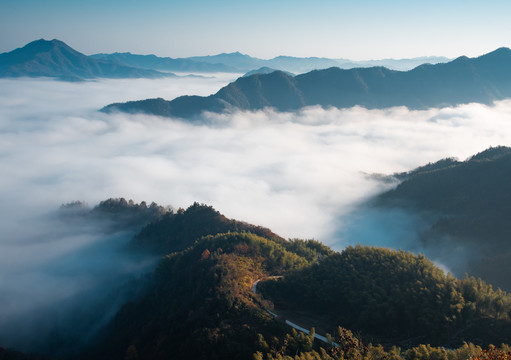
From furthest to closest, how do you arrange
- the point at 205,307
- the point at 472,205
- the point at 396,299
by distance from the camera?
the point at 472,205, the point at 205,307, the point at 396,299

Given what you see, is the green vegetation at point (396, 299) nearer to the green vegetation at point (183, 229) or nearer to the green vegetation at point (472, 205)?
the green vegetation at point (183, 229)

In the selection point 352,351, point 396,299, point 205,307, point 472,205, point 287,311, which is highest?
point 352,351

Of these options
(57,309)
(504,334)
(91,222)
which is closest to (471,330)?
(504,334)

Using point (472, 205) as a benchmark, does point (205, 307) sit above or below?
above

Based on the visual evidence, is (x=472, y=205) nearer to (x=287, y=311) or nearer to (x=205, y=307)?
(x=287, y=311)

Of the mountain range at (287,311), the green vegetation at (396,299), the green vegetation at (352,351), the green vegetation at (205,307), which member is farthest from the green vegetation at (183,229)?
the green vegetation at (352,351)

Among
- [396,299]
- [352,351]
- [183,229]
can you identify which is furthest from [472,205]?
[352,351]

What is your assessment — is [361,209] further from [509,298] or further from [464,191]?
[509,298]

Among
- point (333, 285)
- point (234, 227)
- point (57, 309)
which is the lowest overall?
point (57, 309)

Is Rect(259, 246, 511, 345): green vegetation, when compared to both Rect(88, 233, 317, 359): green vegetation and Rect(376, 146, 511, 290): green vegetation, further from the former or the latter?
Rect(376, 146, 511, 290): green vegetation

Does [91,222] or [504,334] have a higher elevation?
[504,334]

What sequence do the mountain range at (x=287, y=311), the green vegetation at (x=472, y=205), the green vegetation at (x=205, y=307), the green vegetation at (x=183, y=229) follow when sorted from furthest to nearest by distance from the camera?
the green vegetation at (x=472, y=205) < the green vegetation at (x=183, y=229) < the green vegetation at (x=205, y=307) < the mountain range at (x=287, y=311)
